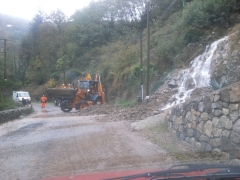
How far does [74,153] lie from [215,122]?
387 centimetres

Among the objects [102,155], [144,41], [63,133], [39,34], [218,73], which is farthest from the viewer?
[39,34]

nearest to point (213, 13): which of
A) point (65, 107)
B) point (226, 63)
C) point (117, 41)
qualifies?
point (226, 63)

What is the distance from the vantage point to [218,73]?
2184 cm

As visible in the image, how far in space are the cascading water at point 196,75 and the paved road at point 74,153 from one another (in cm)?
897

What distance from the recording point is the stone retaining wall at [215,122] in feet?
27.4

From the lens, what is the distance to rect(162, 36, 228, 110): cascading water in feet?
74.9

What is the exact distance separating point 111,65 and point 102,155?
36287mm

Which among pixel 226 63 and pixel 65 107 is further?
pixel 65 107

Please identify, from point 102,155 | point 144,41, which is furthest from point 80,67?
point 102,155

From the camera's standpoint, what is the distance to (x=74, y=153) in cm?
1044

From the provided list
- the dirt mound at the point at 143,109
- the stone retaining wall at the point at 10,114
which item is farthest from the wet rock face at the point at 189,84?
the stone retaining wall at the point at 10,114

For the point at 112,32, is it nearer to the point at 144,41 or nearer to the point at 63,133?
the point at 144,41

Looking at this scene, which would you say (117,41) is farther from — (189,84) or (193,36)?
(189,84)

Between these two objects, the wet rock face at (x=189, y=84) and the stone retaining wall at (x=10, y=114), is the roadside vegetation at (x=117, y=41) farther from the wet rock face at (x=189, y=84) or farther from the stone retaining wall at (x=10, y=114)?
the wet rock face at (x=189, y=84)
